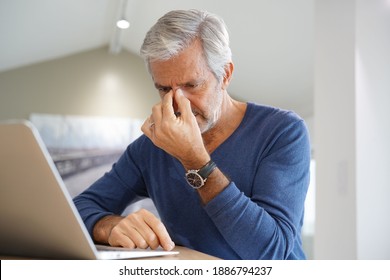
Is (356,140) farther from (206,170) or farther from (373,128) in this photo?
(206,170)

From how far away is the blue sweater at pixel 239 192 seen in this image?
25.4 inches

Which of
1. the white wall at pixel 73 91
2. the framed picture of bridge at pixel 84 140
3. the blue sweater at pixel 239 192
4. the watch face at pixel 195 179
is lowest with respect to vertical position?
the framed picture of bridge at pixel 84 140

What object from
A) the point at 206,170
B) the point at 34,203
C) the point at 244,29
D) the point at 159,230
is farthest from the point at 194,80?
the point at 244,29

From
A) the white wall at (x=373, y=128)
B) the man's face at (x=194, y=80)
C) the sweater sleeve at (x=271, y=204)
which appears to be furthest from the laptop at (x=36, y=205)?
the white wall at (x=373, y=128)

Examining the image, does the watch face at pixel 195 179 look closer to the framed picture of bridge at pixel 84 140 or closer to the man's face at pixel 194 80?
the man's face at pixel 194 80

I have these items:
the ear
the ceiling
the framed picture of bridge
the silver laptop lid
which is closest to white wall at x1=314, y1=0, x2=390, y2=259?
the ceiling

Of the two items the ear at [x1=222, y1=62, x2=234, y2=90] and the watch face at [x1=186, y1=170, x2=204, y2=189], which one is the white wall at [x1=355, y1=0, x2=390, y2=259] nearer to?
the ear at [x1=222, y1=62, x2=234, y2=90]

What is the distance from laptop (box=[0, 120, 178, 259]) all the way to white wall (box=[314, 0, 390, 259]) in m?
1.34

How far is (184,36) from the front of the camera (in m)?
0.83

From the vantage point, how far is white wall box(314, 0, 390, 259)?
1.70 meters

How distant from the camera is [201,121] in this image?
33.9 inches

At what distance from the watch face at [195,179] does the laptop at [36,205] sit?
17cm

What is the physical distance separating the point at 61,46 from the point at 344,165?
2.76 meters
